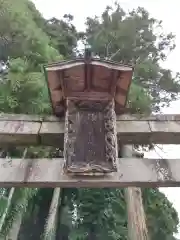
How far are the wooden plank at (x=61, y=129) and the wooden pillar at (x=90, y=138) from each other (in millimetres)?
207

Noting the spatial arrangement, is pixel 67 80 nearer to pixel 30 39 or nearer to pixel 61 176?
pixel 61 176

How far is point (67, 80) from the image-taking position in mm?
3182

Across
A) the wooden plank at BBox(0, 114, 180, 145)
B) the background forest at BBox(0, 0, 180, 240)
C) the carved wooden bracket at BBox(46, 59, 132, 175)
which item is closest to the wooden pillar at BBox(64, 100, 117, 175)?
the carved wooden bracket at BBox(46, 59, 132, 175)

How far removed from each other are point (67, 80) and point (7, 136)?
77cm

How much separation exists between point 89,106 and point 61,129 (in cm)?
35

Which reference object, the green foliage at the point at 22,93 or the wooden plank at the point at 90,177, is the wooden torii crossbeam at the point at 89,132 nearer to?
the wooden plank at the point at 90,177

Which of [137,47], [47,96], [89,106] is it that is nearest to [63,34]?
[137,47]

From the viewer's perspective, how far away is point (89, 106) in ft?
10.5

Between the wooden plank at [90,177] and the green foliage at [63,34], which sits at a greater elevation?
the green foliage at [63,34]

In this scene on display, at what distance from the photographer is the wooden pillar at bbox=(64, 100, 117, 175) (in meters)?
2.74

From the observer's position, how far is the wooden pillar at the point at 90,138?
2738 millimetres

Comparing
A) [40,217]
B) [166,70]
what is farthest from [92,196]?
[166,70]

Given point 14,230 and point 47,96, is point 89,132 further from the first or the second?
point 14,230

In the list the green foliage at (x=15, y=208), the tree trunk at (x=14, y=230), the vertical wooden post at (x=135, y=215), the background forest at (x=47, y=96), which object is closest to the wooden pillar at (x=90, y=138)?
the background forest at (x=47, y=96)
